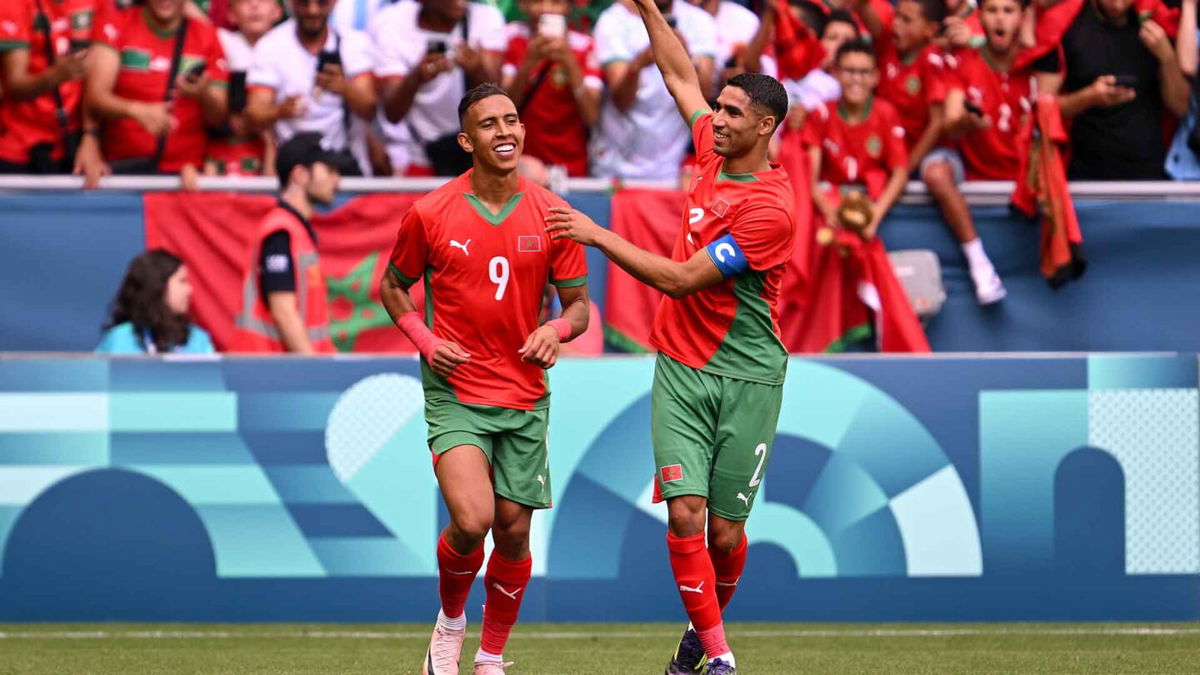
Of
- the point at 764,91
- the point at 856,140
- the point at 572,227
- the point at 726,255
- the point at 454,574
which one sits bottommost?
the point at 454,574

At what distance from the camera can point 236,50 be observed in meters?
10.7

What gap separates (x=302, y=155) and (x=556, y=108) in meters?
1.82

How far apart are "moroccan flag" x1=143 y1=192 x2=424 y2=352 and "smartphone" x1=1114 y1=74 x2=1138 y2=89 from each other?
4.54 metres

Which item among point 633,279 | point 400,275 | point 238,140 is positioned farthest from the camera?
point 238,140

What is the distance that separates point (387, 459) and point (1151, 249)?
A: 193 inches

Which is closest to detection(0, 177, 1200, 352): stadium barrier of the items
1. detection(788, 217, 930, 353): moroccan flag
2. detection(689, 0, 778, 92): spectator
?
detection(788, 217, 930, 353): moroccan flag

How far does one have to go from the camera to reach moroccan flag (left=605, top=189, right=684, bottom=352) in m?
9.96

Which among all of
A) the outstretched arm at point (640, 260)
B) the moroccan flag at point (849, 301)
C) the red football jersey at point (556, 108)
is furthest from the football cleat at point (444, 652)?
the red football jersey at point (556, 108)

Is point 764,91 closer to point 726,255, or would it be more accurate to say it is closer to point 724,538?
point 726,255

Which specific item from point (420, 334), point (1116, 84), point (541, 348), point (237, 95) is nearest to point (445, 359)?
point (420, 334)

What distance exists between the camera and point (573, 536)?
29.0 ft

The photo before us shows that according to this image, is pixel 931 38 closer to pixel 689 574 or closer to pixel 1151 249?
pixel 1151 249

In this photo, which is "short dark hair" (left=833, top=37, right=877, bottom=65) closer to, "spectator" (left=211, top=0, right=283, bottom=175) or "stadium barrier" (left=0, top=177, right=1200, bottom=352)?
"stadium barrier" (left=0, top=177, right=1200, bottom=352)

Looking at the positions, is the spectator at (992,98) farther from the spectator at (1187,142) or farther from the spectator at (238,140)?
the spectator at (238,140)
